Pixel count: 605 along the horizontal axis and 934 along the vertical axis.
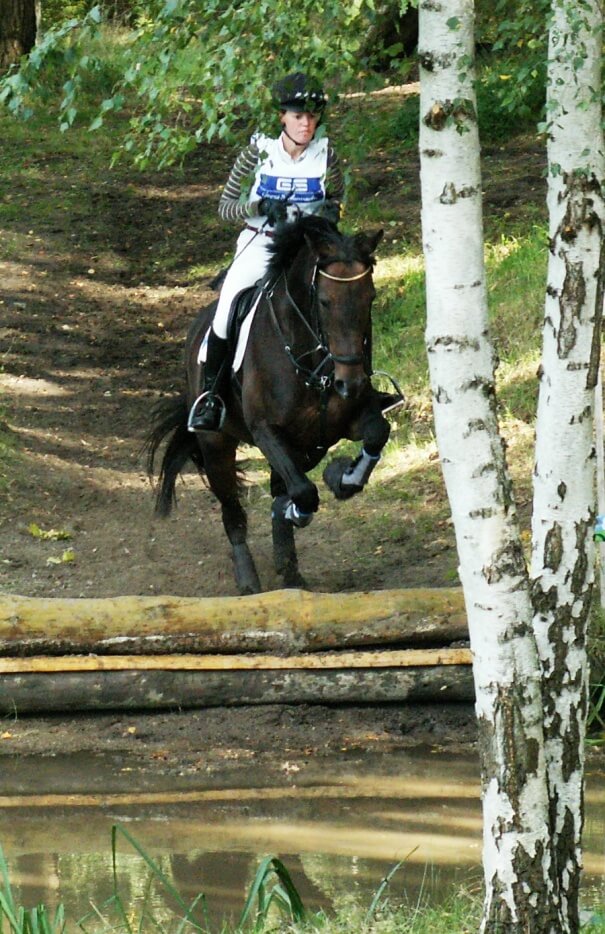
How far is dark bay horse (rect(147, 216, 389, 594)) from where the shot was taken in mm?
7398

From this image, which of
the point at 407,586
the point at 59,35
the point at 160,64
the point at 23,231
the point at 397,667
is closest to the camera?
the point at 59,35

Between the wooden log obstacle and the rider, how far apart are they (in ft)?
5.81

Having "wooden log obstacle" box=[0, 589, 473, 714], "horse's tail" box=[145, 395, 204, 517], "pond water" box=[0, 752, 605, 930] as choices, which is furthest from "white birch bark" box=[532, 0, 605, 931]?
"horse's tail" box=[145, 395, 204, 517]

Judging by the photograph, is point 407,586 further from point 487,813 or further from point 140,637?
point 487,813

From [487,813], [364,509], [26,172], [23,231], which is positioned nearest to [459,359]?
[487,813]

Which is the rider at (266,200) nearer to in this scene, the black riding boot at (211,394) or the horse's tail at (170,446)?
the black riding boot at (211,394)

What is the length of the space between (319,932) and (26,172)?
17567mm

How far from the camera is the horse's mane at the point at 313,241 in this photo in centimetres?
747

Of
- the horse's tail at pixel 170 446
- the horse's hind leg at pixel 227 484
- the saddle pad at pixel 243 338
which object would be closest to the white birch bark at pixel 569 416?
the saddle pad at pixel 243 338

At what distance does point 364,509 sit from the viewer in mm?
10594

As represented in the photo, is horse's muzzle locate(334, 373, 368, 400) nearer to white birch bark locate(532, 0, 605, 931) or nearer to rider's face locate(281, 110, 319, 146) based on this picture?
rider's face locate(281, 110, 319, 146)

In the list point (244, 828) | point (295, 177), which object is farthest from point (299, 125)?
point (244, 828)

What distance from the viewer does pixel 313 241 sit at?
7609mm

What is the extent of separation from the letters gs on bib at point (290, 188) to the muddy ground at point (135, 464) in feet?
7.97
